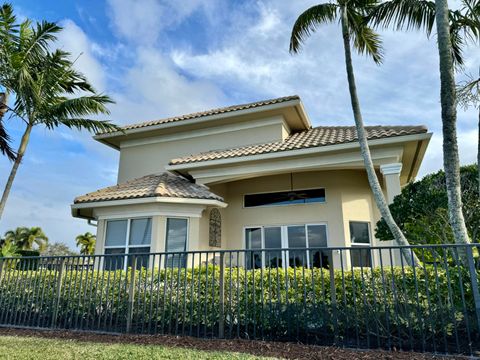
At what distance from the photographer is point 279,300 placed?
249 inches

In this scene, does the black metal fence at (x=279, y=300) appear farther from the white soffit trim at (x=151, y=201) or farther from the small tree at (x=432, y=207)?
the white soffit trim at (x=151, y=201)

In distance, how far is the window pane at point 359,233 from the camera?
1189 cm

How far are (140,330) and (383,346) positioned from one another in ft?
15.4

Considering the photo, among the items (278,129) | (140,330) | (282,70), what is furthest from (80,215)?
(282,70)

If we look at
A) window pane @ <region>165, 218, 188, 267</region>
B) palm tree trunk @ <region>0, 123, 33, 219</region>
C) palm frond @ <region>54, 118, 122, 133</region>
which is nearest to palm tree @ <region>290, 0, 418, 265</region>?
window pane @ <region>165, 218, 188, 267</region>

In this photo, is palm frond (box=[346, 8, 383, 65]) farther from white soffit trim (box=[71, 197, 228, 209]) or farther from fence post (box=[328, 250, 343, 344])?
fence post (box=[328, 250, 343, 344])

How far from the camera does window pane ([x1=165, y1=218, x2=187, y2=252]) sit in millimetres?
11210

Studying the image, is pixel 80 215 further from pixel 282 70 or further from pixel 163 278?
pixel 282 70

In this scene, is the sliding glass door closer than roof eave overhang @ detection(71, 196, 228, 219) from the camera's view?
No

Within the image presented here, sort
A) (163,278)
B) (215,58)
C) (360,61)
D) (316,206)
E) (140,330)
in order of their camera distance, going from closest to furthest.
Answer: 1. (140,330)
2. (163,278)
3. (360,61)
4. (316,206)
5. (215,58)

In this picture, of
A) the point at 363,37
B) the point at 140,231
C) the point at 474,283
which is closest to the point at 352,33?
the point at 363,37

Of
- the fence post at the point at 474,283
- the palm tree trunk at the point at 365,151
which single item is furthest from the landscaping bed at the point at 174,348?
the palm tree trunk at the point at 365,151

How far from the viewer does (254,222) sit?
42.1ft

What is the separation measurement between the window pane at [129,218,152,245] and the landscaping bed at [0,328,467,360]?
4.21 m
